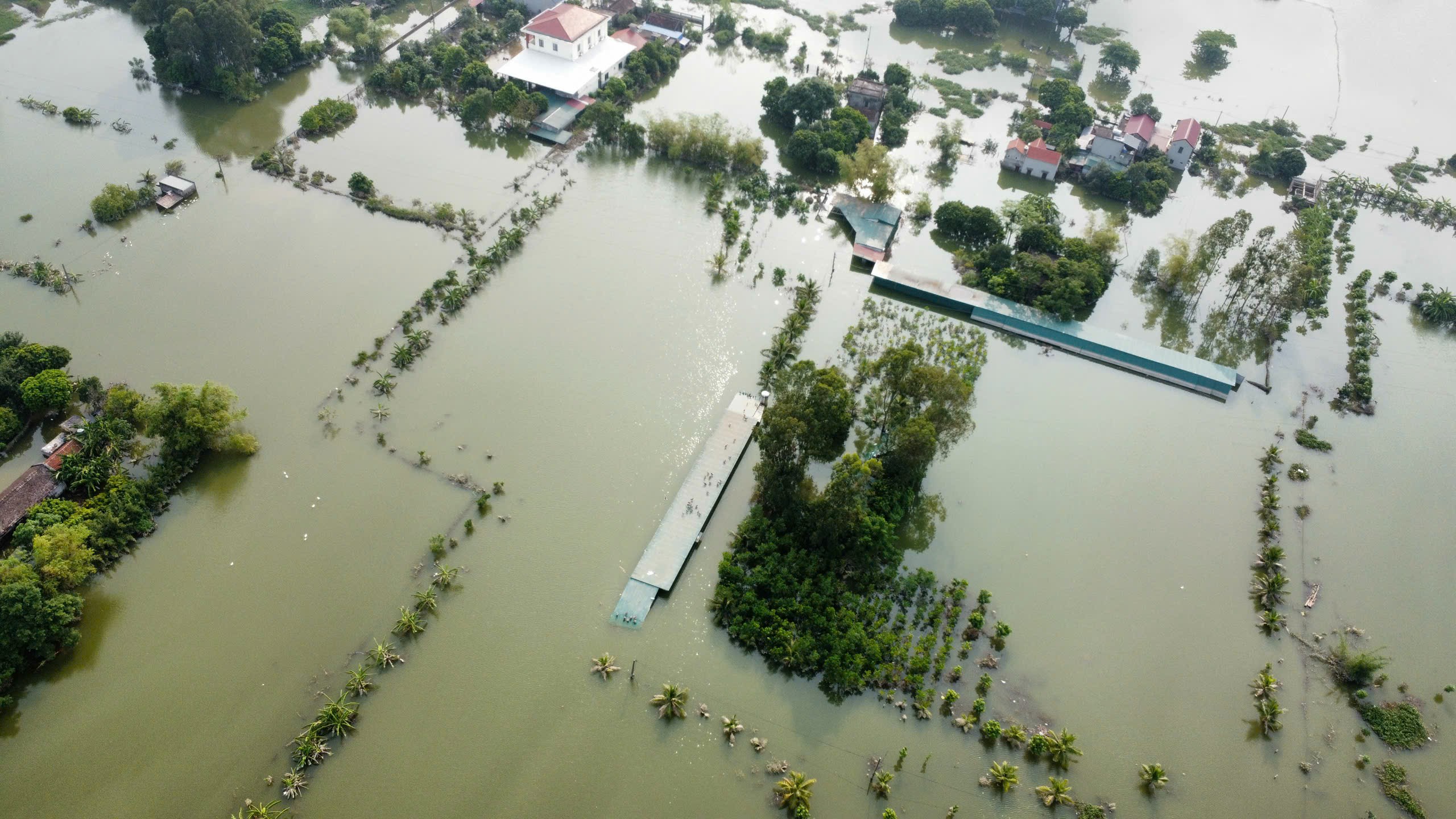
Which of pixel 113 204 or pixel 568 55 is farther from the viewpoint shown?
pixel 568 55

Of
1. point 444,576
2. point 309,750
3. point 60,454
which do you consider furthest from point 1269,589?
point 60,454

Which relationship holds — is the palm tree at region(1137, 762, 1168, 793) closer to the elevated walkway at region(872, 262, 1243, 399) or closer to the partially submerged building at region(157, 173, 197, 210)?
the elevated walkway at region(872, 262, 1243, 399)

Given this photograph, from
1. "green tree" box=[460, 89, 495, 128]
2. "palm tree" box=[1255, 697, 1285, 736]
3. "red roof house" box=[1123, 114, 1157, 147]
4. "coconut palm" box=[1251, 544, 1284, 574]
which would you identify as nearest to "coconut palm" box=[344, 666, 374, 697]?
"palm tree" box=[1255, 697, 1285, 736]

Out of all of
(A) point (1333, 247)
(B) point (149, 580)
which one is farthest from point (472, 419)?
(A) point (1333, 247)

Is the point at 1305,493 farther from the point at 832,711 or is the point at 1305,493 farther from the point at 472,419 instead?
the point at 472,419

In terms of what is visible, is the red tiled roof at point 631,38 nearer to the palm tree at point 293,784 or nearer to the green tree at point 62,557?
the green tree at point 62,557

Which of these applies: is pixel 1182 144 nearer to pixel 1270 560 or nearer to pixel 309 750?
pixel 1270 560

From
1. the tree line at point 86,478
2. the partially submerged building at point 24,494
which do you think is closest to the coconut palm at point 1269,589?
the tree line at point 86,478

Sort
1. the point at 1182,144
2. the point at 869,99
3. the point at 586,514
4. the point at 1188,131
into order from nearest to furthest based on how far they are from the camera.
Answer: the point at 586,514, the point at 1182,144, the point at 1188,131, the point at 869,99
